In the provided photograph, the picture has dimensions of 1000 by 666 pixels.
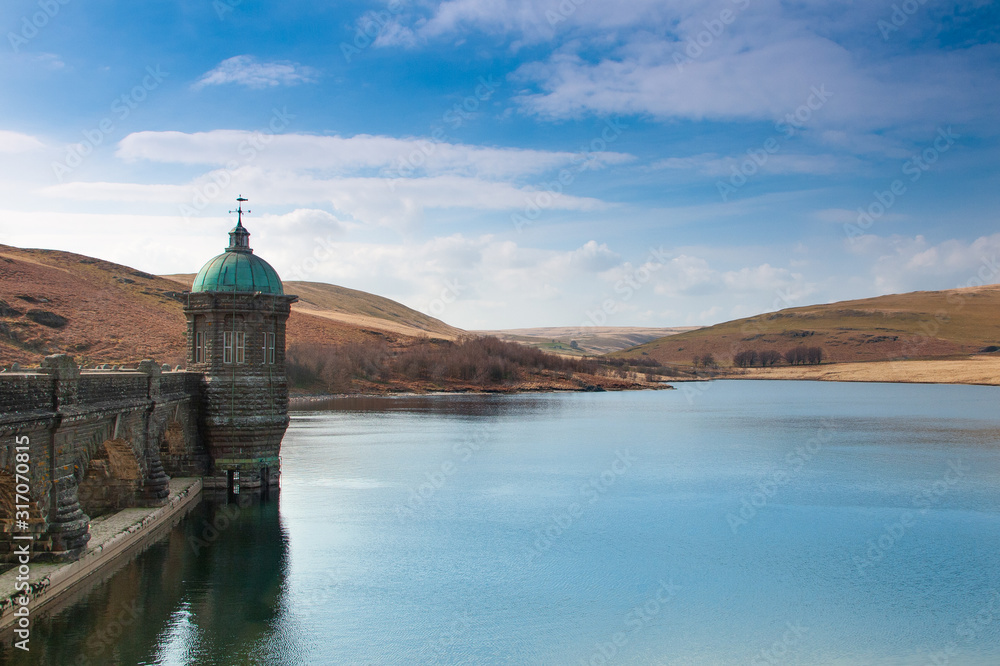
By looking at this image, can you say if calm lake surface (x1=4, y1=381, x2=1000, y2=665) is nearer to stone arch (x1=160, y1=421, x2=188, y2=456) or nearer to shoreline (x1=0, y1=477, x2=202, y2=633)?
shoreline (x1=0, y1=477, x2=202, y2=633)

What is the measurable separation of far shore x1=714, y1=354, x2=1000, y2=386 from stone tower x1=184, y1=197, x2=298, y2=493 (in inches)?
5616

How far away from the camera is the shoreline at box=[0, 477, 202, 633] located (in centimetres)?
1784

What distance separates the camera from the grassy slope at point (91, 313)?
3536 inches

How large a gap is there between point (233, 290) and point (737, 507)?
24573 millimetres

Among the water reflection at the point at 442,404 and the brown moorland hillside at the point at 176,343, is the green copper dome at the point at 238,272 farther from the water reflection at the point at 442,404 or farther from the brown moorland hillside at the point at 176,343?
the brown moorland hillside at the point at 176,343

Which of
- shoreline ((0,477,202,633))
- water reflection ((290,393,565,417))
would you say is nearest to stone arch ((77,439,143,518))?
shoreline ((0,477,202,633))

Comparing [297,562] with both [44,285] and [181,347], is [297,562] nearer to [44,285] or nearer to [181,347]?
[181,347]

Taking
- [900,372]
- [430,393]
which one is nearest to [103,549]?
[430,393]

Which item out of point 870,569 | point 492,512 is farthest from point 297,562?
point 870,569

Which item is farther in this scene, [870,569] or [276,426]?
[276,426]

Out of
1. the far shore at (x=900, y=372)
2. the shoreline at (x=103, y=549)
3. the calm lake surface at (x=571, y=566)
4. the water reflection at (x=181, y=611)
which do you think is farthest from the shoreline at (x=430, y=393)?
the water reflection at (x=181, y=611)

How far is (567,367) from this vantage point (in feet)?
482

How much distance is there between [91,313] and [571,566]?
9704 centimetres

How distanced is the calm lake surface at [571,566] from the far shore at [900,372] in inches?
4261
